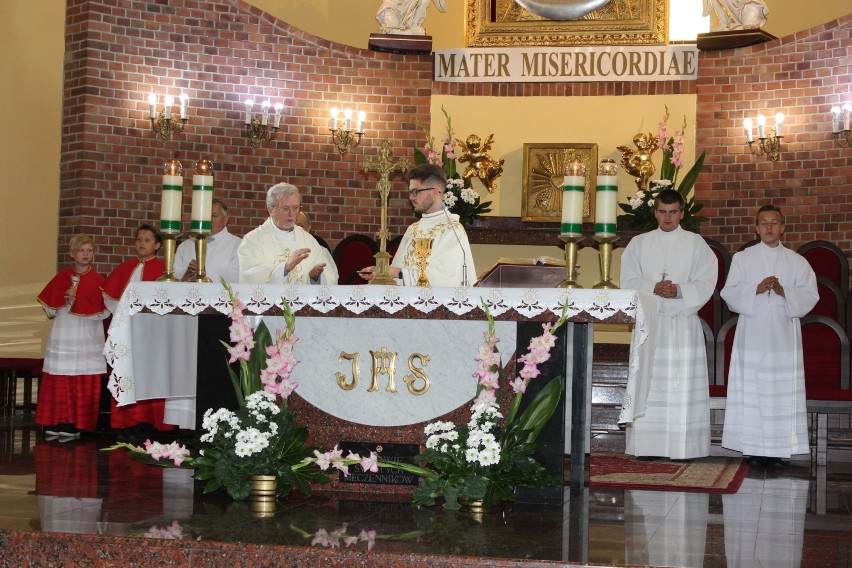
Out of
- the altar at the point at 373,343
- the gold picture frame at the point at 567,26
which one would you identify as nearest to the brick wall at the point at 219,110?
the gold picture frame at the point at 567,26

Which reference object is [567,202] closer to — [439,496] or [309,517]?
[439,496]

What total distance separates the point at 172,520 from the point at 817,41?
8.54 m

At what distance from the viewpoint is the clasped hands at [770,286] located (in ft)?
27.1

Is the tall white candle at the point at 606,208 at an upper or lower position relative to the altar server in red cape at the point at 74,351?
upper

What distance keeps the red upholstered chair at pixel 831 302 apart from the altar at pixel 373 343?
15.2 feet

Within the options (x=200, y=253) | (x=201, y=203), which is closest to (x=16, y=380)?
(x=200, y=253)

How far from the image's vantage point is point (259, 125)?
37.4ft

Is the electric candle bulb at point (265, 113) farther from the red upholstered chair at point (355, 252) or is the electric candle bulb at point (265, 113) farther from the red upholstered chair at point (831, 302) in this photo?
the red upholstered chair at point (831, 302)

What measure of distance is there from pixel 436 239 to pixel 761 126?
5530 mm

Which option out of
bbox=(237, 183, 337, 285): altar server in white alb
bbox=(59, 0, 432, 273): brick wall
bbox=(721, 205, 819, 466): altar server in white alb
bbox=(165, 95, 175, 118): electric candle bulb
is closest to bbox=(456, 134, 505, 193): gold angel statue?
bbox=(59, 0, 432, 273): brick wall

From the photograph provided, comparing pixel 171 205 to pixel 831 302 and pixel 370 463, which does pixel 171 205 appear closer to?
pixel 370 463

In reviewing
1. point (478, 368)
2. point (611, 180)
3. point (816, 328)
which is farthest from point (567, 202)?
point (816, 328)

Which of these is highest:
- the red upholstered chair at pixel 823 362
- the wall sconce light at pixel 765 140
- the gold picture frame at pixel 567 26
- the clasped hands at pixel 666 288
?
the gold picture frame at pixel 567 26

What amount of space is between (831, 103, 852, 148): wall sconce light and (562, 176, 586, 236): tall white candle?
572 cm
